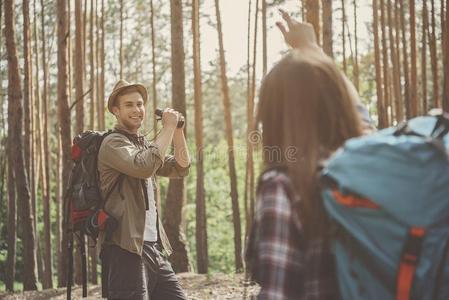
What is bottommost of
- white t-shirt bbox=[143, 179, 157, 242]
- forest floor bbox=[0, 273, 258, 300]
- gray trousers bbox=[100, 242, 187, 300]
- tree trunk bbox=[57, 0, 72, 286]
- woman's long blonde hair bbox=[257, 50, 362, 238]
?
forest floor bbox=[0, 273, 258, 300]

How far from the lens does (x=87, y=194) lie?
3.46 meters

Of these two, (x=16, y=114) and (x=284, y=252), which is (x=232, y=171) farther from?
(x=284, y=252)

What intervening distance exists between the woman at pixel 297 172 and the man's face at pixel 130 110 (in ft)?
7.24

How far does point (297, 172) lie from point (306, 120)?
0.43 ft

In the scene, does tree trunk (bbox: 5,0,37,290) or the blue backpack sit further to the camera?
tree trunk (bbox: 5,0,37,290)

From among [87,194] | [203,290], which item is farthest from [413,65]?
[87,194]

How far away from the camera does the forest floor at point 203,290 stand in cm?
840

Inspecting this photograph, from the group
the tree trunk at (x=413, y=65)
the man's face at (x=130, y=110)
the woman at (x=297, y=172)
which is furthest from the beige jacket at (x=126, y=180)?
the tree trunk at (x=413, y=65)

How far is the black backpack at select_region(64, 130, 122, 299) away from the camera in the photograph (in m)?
3.37

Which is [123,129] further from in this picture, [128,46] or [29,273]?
[128,46]

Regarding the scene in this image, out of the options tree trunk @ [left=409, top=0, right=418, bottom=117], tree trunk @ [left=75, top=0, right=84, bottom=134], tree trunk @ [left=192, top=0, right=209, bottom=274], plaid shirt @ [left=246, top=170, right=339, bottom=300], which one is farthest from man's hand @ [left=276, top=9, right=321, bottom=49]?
tree trunk @ [left=409, top=0, right=418, bottom=117]

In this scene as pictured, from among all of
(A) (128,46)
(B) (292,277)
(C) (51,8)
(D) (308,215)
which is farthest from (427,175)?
(A) (128,46)

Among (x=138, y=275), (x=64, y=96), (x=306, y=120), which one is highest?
(x=64, y=96)

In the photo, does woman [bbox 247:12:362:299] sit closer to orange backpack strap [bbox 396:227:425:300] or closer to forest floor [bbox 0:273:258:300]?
orange backpack strap [bbox 396:227:425:300]
